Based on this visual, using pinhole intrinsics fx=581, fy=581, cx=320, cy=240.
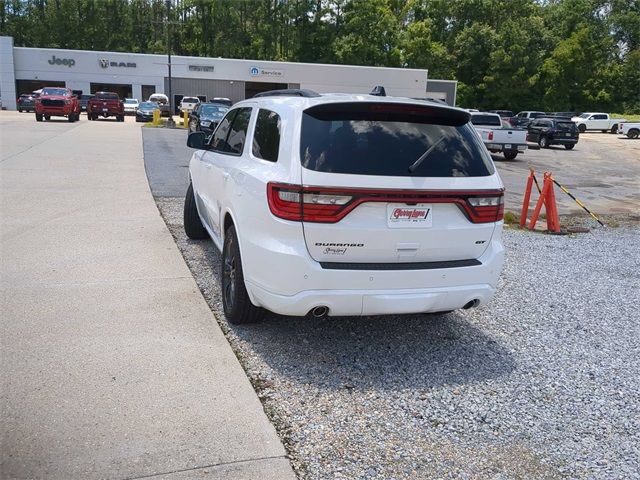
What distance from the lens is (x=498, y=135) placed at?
24.9 metres

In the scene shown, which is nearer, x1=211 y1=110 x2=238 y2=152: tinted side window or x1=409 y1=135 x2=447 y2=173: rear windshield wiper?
x1=409 y1=135 x2=447 y2=173: rear windshield wiper

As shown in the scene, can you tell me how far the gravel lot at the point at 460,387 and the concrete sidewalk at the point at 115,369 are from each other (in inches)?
9.9

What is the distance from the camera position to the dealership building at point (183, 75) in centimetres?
5506

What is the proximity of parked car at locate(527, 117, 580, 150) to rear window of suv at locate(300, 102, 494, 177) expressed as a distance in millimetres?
32753

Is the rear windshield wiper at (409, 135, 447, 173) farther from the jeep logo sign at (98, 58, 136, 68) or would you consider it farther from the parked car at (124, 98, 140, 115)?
the jeep logo sign at (98, 58, 136, 68)

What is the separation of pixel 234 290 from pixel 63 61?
58.2 m

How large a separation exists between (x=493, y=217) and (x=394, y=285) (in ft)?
3.30

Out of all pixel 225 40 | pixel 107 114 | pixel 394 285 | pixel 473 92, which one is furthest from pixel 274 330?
pixel 225 40

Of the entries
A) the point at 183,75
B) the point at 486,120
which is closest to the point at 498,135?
the point at 486,120

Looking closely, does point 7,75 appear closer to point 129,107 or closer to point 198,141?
point 129,107

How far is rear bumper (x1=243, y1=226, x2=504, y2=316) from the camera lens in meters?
3.97

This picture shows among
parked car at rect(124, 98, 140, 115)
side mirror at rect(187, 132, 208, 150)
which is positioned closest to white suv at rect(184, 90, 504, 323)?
side mirror at rect(187, 132, 208, 150)

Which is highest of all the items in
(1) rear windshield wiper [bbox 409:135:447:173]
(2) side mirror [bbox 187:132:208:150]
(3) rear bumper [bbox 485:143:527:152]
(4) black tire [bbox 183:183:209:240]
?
(1) rear windshield wiper [bbox 409:135:447:173]

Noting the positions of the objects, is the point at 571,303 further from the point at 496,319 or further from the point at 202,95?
the point at 202,95
